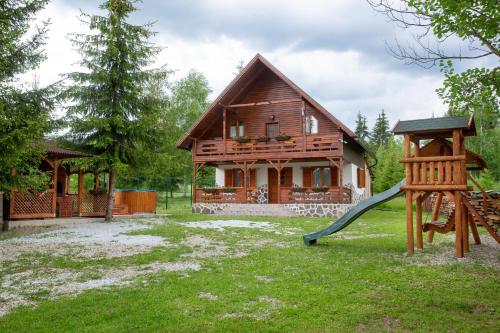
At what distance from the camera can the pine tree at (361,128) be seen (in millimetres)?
65562

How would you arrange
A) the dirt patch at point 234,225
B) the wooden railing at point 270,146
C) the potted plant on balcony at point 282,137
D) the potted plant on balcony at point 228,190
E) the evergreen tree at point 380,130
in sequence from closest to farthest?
the dirt patch at point 234,225 → the wooden railing at point 270,146 → the potted plant on balcony at point 282,137 → the potted plant on balcony at point 228,190 → the evergreen tree at point 380,130

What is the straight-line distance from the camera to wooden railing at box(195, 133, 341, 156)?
66.0ft

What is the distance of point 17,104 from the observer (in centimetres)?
1188

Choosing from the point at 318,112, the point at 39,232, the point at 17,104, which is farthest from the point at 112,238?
the point at 318,112

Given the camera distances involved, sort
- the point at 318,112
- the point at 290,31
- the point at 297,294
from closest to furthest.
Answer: the point at 297,294, the point at 290,31, the point at 318,112

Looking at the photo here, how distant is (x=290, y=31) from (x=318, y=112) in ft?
33.2

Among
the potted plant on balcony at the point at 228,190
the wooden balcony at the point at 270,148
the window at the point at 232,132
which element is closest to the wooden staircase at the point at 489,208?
the wooden balcony at the point at 270,148

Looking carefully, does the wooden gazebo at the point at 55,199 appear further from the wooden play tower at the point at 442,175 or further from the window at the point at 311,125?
the wooden play tower at the point at 442,175

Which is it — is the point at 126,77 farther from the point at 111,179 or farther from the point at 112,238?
the point at 112,238

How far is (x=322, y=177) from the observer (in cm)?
2259

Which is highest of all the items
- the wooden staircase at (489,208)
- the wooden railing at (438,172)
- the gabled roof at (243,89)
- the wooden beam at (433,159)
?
the gabled roof at (243,89)

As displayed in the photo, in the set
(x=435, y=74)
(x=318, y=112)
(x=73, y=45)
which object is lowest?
(x=435, y=74)

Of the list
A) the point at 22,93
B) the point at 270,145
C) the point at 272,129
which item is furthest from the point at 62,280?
the point at 272,129

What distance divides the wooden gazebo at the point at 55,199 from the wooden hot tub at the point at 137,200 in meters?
3.14
